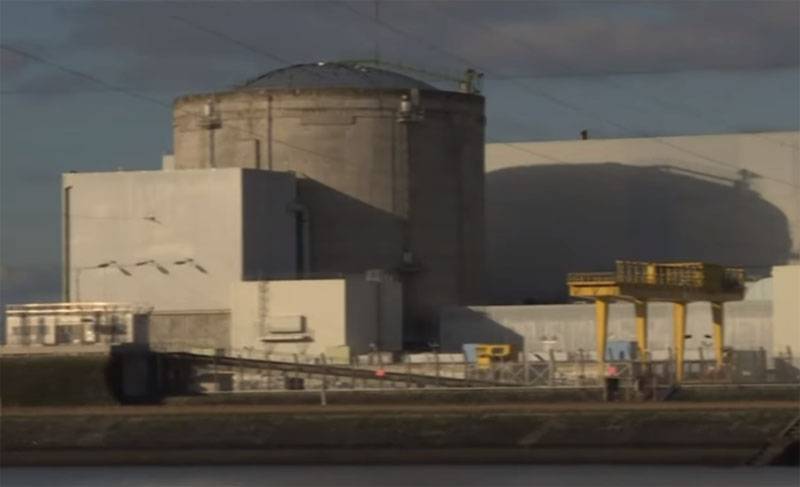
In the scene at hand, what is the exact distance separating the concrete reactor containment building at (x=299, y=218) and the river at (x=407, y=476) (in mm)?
22057

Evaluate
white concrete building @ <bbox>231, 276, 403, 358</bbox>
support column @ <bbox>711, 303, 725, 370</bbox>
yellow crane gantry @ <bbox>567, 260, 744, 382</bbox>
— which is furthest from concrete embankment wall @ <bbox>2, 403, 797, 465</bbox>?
white concrete building @ <bbox>231, 276, 403, 358</bbox>

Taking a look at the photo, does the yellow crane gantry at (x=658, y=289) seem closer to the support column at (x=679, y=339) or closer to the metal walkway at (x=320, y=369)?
the support column at (x=679, y=339)

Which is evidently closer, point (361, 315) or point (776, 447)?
point (776, 447)

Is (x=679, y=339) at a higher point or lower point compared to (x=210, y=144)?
lower

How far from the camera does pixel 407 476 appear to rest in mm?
38688

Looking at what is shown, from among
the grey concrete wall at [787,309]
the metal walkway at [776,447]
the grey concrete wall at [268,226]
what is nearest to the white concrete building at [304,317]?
the grey concrete wall at [268,226]

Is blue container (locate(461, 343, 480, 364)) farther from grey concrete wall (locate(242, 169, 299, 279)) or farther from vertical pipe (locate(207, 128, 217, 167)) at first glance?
vertical pipe (locate(207, 128, 217, 167))

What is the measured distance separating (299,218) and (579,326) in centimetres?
1068

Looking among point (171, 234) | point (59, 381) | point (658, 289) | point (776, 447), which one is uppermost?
point (171, 234)

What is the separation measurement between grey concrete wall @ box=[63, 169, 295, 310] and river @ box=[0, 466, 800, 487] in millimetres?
24323

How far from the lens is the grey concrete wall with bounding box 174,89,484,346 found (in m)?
72.3

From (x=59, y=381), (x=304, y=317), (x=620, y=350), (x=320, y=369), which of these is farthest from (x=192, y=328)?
(x=620, y=350)

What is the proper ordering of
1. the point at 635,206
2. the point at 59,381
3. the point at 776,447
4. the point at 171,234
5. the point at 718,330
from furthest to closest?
the point at 635,206 < the point at 171,234 < the point at 718,330 < the point at 59,381 < the point at 776,447

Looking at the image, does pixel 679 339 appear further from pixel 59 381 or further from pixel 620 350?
pixel 59 381
